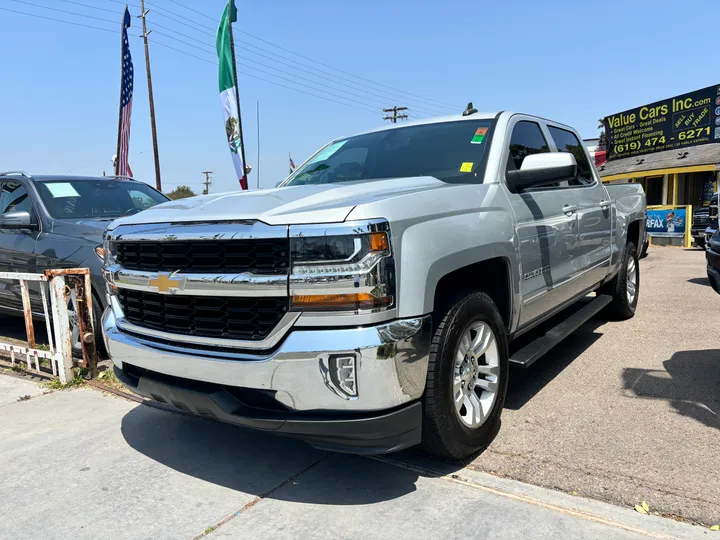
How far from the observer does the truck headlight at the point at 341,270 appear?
2293 mm

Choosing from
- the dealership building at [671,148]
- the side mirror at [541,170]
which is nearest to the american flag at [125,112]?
the side mirror at [541,170]

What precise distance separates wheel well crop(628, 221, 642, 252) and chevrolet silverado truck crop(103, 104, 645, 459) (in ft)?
10.7

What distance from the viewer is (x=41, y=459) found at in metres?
3.24

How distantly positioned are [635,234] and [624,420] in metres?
3.70

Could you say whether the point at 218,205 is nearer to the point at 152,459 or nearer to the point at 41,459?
the point at 152,459

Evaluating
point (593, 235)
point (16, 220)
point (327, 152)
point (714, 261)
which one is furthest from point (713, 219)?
point (16, 220)

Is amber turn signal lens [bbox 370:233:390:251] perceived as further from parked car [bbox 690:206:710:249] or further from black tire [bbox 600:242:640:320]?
parked car [bbox 690:206:710:249]

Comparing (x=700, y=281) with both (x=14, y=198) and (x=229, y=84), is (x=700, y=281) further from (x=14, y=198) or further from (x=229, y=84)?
(x=229, y=84)

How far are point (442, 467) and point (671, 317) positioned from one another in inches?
179

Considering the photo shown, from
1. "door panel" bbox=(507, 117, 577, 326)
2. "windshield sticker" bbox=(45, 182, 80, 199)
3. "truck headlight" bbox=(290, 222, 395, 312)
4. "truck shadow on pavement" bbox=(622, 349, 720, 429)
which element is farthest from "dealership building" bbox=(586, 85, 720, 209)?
"truck headlight" bbox=(290, 222, 395, 312)

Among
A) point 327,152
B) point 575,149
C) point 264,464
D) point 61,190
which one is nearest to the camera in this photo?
point 264,464

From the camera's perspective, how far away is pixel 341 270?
90.5 inches

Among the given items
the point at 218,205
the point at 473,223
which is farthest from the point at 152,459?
the point at 473,223

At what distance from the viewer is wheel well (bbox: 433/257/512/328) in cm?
279
